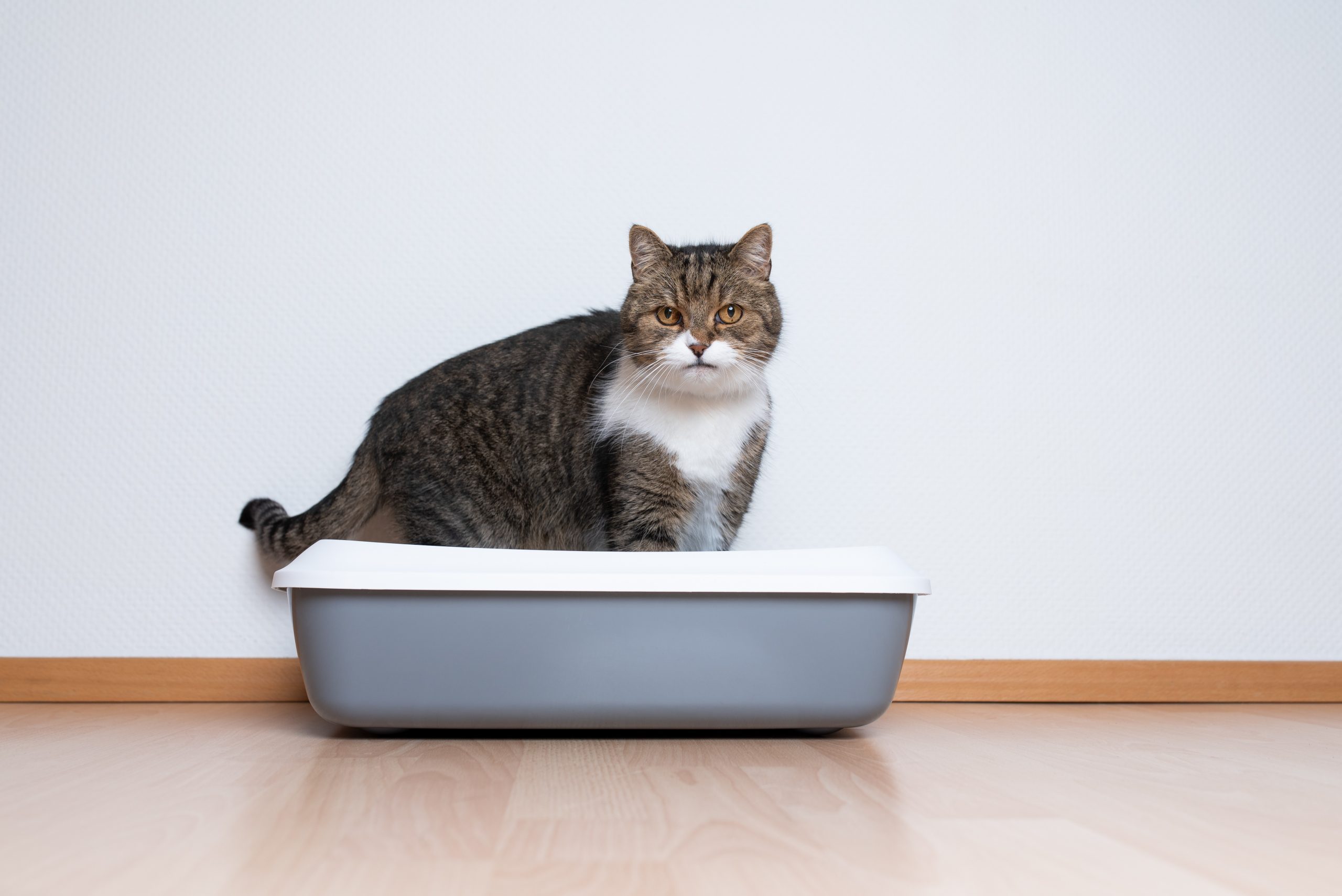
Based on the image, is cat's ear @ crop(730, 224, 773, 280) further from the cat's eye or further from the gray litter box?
the gray litter box

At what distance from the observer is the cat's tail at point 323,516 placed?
4.96 feet

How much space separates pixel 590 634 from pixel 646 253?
2.01 ft

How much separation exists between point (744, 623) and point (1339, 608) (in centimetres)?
137

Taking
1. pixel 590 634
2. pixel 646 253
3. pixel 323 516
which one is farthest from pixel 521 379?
pixel 590 634

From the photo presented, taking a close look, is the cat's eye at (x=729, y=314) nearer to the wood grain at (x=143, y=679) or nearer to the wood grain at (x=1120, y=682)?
the wood grain at (x=1120, y=682)

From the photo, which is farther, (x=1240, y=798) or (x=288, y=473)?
(x=288, y=473)

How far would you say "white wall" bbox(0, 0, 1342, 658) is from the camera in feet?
5.28

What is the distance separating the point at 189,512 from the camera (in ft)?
5.25

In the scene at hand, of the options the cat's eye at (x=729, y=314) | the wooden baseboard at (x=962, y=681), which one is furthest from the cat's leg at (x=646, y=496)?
the wooden baseboard at (x=962, y=681)

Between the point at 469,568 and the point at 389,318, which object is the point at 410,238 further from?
the point at 469,568

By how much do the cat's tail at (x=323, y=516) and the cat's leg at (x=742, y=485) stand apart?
0.59 meters

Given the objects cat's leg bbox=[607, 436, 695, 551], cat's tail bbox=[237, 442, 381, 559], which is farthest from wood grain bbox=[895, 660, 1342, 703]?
cat's tail bbox=[237, 442, 381, 559]

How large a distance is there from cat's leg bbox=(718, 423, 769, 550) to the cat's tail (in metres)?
0.59

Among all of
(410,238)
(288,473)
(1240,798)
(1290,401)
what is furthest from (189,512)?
(1290,401)
